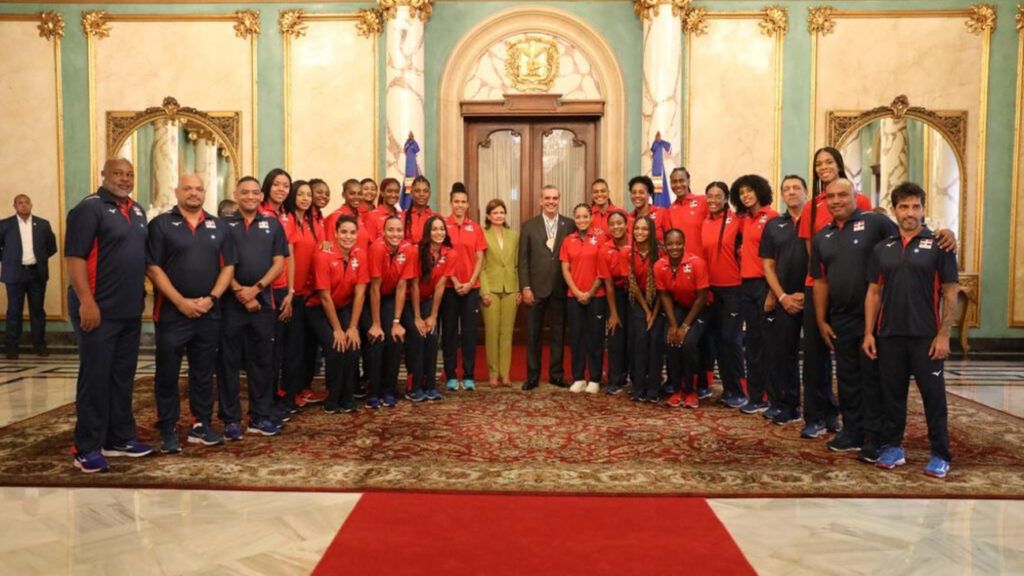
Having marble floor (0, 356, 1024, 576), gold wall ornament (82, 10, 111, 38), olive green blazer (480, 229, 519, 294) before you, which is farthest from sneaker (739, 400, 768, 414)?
gold wall ornament (82, 10, 111, 38)

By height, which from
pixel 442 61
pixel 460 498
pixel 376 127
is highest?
pixel 442 61

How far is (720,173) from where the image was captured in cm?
909

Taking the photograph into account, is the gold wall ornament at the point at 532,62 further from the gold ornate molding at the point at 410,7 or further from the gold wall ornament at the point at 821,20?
the gold wall ornament at the point at 821,20

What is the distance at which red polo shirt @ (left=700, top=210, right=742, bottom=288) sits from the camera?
5676 mm

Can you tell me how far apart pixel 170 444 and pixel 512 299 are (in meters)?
3.04

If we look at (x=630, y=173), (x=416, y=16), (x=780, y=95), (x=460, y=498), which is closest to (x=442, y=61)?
(x=416, y=16)

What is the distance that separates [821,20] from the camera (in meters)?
8.96

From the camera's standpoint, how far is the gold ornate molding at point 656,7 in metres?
8.77

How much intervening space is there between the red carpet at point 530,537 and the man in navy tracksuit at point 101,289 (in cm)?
160

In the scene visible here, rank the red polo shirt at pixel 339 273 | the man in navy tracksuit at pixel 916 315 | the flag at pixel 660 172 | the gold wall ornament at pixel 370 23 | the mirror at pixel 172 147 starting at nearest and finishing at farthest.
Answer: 1. the man in navy tracksuit at pixel 916 315
2. the red polo shirt at pixel 339 273
3. the flag at pixel 660 172
4. the gold wall ornament at pixel 370 23
5. the mirror at pixel 172 147

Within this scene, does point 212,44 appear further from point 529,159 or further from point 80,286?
point 80,286

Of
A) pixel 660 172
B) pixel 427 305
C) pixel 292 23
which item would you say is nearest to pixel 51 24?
pixel 292 23

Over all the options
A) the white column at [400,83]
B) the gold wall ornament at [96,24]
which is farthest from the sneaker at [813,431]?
the gold wall ornament at [96,24]

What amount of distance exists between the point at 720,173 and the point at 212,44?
20.6ft
